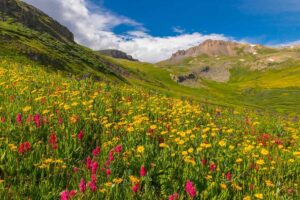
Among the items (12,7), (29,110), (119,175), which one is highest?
(12,7)

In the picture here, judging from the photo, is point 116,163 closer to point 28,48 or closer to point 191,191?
point 191,191

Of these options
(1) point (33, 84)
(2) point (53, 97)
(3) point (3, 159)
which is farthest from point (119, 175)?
(1) point (33, 84)

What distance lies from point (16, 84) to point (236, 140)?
7492 mm

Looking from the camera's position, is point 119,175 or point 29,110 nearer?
point 119,175

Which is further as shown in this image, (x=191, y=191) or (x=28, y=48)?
(x=28, y=48)

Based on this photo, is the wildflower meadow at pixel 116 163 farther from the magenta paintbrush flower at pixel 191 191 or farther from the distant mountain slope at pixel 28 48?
the distant mountain slope at pixel 28 48

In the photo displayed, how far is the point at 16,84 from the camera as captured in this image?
1140 centimetres

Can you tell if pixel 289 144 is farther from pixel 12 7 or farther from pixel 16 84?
pixel 12 7

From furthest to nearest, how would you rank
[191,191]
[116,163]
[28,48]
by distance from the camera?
1. [28,48]
2. [116,163]
3. [191,191]

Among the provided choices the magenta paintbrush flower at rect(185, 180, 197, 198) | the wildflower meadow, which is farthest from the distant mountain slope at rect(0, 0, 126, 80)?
the magenta paintbrush flower at rect(185, 180, 197, 198)

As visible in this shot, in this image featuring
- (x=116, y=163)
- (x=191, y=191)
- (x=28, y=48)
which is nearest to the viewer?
(x=191, y=191)

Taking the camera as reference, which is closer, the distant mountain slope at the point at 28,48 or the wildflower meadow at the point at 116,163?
the wildflower meadow at the point at 116,163

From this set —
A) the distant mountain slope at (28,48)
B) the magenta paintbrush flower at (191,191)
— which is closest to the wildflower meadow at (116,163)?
the magenta paintbrush flower at (191,191)

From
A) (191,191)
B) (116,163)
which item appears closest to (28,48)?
(116,163)
